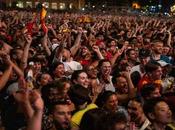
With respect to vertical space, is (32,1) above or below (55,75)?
below

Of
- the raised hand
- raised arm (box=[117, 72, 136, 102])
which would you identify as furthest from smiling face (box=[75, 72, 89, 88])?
the raised hand

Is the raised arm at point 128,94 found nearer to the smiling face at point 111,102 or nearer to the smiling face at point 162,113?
the smiling face at point 111,102

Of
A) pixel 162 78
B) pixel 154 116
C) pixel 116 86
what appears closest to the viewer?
pixel 154 116

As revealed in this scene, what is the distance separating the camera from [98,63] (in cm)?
950

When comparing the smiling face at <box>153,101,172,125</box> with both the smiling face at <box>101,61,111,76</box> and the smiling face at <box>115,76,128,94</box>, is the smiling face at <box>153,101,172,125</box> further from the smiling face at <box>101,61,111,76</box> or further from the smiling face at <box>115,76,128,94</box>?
the smiling face at <box>101,61,111,76</box>

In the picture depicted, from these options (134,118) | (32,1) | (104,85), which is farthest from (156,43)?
(32,1)

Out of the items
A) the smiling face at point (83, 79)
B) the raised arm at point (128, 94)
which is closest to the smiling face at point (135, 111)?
the raised arm at point (128, 94)

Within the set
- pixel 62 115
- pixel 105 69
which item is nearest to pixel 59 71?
pixel 105 69

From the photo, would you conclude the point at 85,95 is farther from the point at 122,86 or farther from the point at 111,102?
the point at 122,86

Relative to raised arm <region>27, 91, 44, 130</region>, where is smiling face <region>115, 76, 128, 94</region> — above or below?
below

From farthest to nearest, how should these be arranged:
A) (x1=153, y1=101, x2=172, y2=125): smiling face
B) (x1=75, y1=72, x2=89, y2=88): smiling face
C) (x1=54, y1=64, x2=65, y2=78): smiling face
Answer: (x1=54, y1=64, x2=65, y2=78): smiling face → (x1=75, y1=72, x2=89, y2=88): smiling face → (x1=153, y1=101, x2=172, y2=125): smiling face

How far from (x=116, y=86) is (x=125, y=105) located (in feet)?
2.49

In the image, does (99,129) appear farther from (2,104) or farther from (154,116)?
(2,104)

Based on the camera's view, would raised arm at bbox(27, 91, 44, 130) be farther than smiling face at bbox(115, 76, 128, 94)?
No
